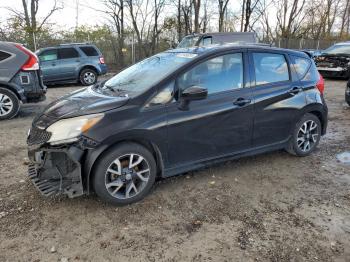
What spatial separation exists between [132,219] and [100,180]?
0.51m

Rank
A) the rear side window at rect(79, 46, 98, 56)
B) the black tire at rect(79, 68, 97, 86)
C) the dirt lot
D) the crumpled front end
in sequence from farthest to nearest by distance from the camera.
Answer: the rear side window at rect(79, 46, 98, 56) → the black tire at rect(79, 68, 97, 86) → the crumpled front end → the dirt lot

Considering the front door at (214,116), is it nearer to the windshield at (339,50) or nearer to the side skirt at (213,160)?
the side skirt at (213,160)

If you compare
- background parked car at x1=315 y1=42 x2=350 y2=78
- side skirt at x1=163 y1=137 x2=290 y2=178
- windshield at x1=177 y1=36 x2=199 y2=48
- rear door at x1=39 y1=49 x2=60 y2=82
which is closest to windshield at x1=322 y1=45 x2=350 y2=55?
background parked car at x1=315 y1=42 x2=350 y2=78

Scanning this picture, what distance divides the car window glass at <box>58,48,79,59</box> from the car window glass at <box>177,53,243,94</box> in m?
10.6

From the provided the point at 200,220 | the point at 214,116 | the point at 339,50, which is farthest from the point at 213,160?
the point at 339,50

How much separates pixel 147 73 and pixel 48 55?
1021 centimetres

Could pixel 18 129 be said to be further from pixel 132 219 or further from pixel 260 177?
pixel 260 177

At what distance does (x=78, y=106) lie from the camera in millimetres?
3588

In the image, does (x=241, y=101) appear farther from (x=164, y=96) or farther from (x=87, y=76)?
(x=87, y=76)

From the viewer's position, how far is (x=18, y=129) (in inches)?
261

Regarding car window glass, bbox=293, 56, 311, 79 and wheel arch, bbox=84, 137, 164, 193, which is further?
car window glass, bbox=293, 56, 311, 79

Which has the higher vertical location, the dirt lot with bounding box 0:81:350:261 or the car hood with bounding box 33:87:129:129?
the car hood with bounding box 33:87:129:129

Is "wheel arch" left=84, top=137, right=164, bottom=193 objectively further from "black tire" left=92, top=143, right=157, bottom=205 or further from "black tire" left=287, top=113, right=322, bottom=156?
"black tire" left=287, top=113, right=322, bottom=156

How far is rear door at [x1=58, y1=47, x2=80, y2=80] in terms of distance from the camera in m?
13.2
